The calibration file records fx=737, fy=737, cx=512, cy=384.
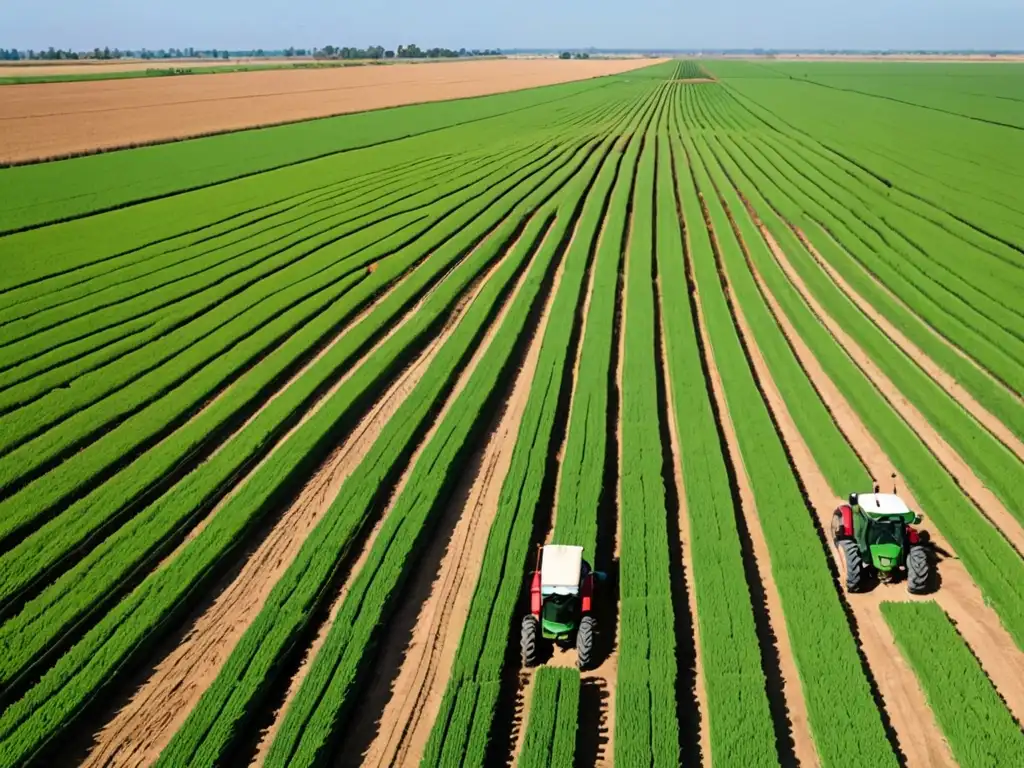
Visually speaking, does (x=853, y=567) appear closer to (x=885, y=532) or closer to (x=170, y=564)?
(x=885, y=532)

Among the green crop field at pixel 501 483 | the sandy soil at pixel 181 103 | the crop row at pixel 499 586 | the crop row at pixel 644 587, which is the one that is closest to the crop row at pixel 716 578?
the green crop field at pixel 501 483

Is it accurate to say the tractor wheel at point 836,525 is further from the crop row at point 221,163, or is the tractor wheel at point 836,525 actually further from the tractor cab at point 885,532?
the crop row at point 221,163

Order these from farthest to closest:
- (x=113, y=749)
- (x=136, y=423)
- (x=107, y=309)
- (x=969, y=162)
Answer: (x=969, y=162)
(x=107, y=309)
(x=136, y=423)
(x=113, y=749)

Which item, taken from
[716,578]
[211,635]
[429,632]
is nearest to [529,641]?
[429,632]

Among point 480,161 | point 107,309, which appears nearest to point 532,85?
point 480,161

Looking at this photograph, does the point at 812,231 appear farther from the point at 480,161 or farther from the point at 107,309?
the point at 107,309

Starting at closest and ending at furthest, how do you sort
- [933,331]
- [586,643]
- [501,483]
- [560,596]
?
1. [586,643]
2. [560,596]
3. [501,483]
4. [933,331]
